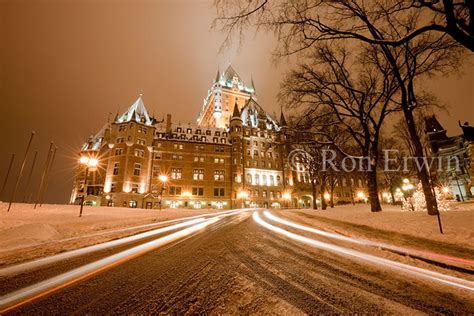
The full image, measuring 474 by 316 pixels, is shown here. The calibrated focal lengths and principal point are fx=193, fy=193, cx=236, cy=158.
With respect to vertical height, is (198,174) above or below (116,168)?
below

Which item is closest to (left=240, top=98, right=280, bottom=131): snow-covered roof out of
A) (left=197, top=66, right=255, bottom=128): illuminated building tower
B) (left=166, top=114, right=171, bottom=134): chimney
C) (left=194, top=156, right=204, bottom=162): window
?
(left=197, top=66, right=255, bottom=128): illuminated building tower

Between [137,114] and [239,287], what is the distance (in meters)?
49.5

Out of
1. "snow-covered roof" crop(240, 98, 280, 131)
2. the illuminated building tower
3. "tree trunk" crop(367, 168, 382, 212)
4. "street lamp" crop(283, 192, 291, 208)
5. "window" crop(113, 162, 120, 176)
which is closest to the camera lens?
"tree trunk" crop(367, 168, 382, 212)

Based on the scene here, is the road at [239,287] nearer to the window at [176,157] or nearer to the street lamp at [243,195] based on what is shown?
the window at [176,157]

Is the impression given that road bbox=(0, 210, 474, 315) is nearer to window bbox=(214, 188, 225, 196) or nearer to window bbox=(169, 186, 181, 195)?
window bbox=(169, 186, 181, 195)

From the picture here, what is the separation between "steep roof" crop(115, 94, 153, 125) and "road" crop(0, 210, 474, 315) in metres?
45.8

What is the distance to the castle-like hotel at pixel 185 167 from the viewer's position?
40406 mm

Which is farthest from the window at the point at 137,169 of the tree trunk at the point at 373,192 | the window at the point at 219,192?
the tree trunk at the point at 373,192

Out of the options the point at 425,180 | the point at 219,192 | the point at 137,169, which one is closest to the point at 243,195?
the point at 219,192

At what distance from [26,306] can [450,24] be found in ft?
38.5

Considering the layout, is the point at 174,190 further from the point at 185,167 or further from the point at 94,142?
the point at 94,142

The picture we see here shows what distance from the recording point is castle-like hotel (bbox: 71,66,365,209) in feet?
133

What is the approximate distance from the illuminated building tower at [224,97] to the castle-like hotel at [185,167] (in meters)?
23.6

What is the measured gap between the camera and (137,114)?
147 feet
